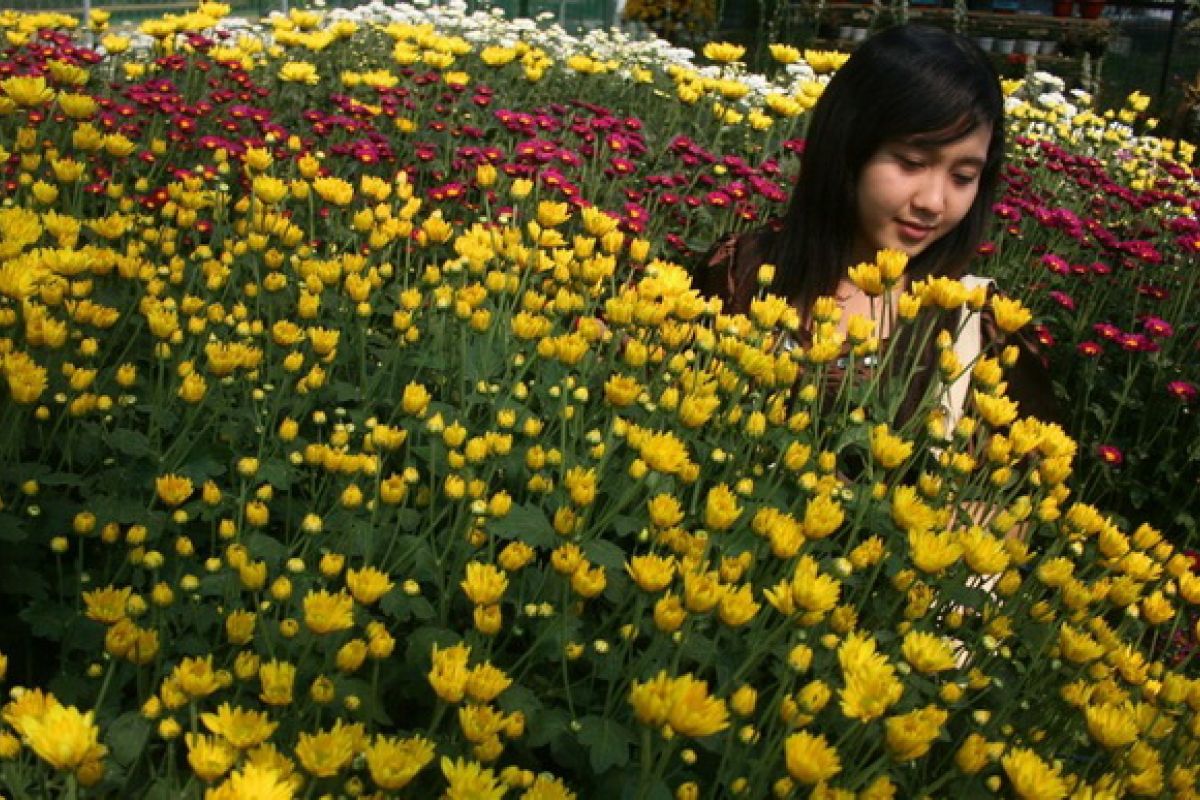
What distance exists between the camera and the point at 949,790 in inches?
62.0

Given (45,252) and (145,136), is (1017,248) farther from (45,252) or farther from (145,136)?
(45,252)

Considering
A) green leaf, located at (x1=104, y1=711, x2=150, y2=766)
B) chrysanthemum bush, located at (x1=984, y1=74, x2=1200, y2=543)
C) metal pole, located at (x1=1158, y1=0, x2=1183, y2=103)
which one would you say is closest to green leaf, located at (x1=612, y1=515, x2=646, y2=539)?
green leaf, located at (x1=104, y1=711, x2=150, y2=766)

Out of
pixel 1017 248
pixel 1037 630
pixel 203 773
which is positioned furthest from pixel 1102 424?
pixel 203 773

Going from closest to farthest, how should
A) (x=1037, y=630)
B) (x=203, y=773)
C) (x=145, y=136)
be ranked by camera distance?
(x=203, y=773), (x=1037, y=630), (x=145, y=136)

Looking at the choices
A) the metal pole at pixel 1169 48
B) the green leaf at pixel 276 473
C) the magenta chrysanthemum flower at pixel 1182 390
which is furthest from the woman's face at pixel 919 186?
the metal pole at pixel 1169 48

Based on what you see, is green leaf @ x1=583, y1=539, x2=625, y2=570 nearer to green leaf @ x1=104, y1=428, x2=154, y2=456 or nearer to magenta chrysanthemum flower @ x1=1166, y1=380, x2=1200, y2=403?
green leaf @ x1=104, y1=428, x2=154, y2=456

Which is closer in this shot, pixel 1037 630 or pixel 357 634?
pixel 357 634

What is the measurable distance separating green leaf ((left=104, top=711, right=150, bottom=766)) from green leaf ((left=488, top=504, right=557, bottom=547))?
1.53 feet

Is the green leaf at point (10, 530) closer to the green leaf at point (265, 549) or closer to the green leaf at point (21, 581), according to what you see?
the green leaf at point (21, 581)

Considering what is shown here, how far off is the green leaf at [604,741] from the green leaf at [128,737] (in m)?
0.44

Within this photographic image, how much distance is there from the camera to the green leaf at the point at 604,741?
1.32m

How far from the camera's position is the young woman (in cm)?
256

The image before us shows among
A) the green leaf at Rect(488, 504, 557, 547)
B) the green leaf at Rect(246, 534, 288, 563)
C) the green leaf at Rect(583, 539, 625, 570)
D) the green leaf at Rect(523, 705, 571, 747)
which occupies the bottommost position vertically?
the green leaf at Rect(523, 705, 571, 747)

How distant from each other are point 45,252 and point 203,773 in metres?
1.08
